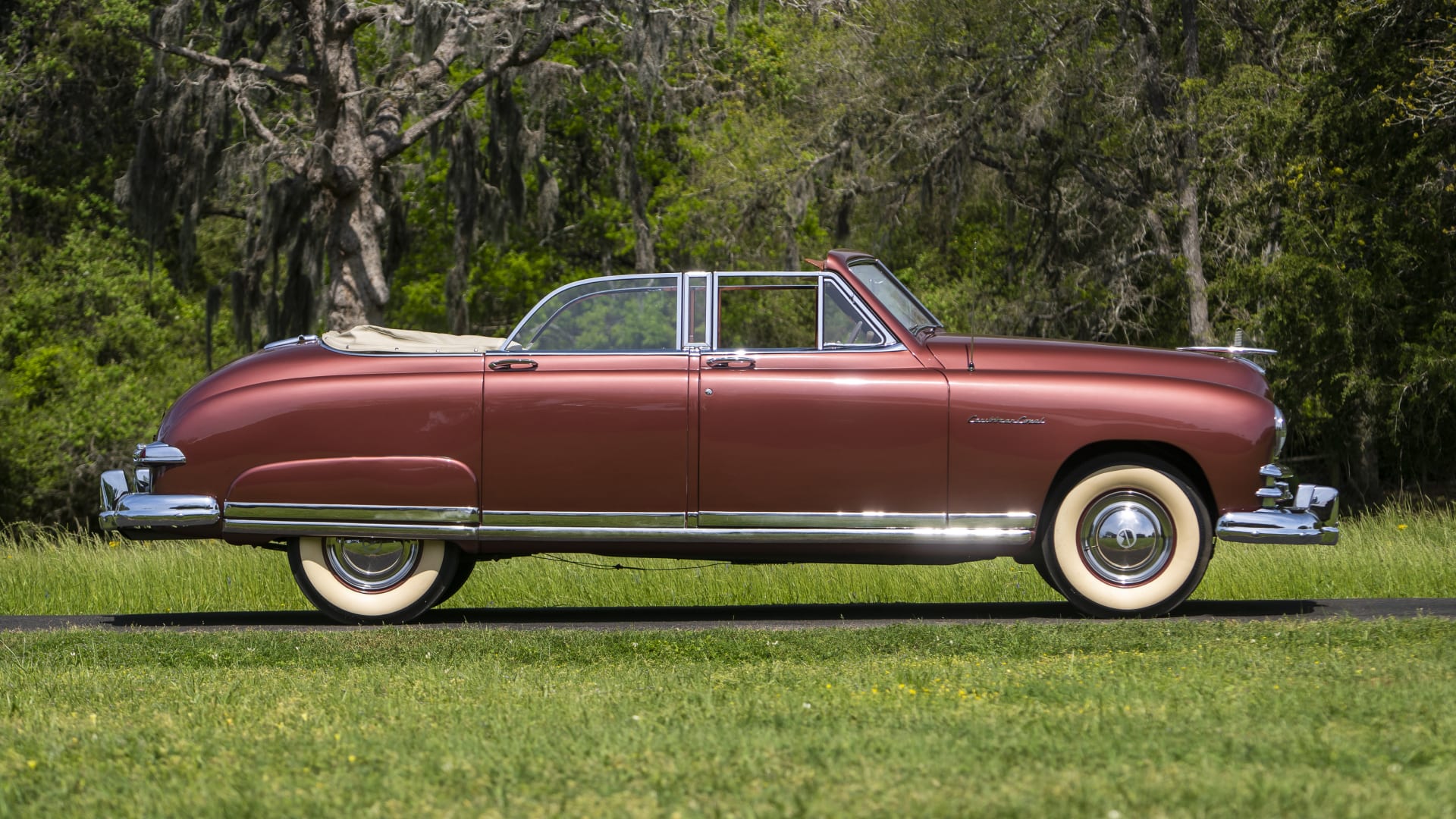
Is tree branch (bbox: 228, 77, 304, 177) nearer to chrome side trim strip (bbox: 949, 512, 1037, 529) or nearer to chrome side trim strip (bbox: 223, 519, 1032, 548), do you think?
chrome side trim strip (bbox: 223, 519, 1032, 548)

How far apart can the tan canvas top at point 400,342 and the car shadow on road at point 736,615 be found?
1.43m

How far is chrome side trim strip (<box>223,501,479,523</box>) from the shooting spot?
7938 millimetres

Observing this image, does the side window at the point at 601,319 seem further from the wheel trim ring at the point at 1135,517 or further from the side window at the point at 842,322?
the wheel trim ring at the point at 1135,517

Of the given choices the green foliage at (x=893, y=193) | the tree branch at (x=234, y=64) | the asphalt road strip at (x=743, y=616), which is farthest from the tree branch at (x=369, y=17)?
the asphalt road strip at (x=743, y=616)

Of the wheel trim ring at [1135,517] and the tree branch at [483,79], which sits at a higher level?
the tree branch at [483,79]

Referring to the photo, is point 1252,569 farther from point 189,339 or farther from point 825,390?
point 189,339

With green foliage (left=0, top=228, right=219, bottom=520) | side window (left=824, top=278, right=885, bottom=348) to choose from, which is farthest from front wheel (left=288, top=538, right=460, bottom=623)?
green foliage (left=0, top=228, right=219, bottom=520)

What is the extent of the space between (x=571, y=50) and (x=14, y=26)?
1118 centimetres

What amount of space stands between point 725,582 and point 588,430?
2.83 metres

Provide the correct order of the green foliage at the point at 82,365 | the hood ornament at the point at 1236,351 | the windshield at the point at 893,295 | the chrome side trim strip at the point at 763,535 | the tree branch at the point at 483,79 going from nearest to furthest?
the chrome side trim strip at the point at 763,535 → the hood ornament at the point at 1236,351 → the windshield at the point at 893,295 → the tree branch at the point at 483,79 → the green foliage at the point at 82,365

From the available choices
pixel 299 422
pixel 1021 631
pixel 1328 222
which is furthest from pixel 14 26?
pixel 1021 631

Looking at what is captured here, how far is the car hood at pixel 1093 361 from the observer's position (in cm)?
787

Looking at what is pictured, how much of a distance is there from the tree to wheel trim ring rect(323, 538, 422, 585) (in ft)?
42.4

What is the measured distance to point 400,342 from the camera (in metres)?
8.36
